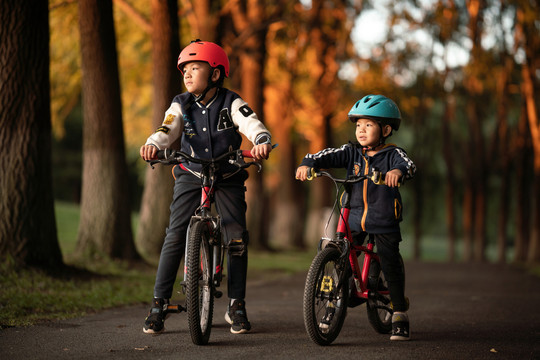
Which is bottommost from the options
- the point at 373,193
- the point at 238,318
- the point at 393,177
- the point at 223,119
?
the point at 238,318

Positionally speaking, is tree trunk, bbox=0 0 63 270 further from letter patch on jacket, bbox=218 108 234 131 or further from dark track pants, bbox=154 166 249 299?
letter patch on jacket, bbox=218 108 234 131

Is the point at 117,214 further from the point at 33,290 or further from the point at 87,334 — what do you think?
the point at 87,334

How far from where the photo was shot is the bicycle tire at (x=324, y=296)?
5.08m

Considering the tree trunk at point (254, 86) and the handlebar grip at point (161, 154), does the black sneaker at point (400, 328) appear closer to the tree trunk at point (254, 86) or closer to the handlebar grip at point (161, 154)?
the handlebar grip at point (161, 154)

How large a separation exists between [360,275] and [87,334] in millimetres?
2068

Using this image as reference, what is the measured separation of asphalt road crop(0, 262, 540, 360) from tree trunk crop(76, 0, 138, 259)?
3.19m

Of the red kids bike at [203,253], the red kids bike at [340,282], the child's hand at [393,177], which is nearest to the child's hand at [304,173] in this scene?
the red kids bike at [340,282]

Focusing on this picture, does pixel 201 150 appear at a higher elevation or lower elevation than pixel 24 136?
lower

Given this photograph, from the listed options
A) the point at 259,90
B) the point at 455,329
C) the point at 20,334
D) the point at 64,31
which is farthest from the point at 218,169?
the point at 259,90

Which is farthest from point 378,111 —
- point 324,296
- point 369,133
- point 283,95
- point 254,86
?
point 283,95

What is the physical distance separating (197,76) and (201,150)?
54 centimetres

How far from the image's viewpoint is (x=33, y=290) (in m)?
7.71

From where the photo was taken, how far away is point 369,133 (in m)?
5.62

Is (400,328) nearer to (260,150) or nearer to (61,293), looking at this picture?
(260,150)
